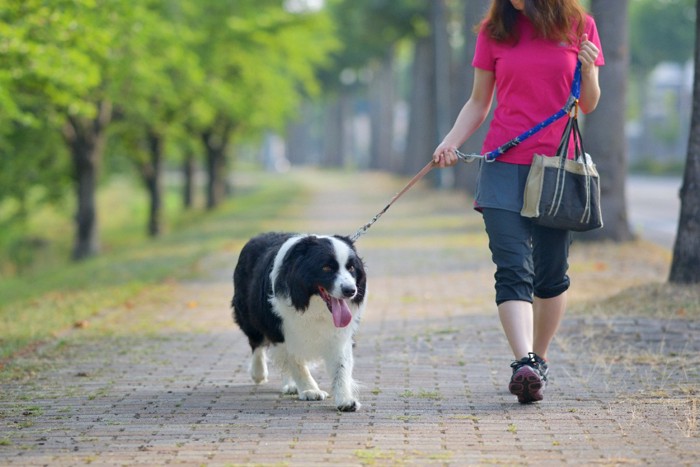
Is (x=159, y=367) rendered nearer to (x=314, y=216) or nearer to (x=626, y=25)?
(x=626, y=25)

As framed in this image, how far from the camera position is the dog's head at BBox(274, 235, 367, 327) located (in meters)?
5.92

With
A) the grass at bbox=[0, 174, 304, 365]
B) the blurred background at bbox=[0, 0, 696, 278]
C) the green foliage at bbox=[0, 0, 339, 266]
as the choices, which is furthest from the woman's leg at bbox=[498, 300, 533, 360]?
the green foliage at bbox=[0, 0, 339, 266]

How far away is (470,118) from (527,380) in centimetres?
156

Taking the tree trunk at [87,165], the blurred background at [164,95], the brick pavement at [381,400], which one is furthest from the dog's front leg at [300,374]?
the tree trunk at [87,165]

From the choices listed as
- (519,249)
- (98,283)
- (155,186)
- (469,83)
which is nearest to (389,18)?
(155,186)

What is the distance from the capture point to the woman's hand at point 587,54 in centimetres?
586

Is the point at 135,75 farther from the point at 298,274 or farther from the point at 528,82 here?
the point at 528,82

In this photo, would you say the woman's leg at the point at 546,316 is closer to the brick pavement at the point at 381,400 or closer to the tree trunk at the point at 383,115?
the brick pavement at the point at 381,400

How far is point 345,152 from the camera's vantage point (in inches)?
3125

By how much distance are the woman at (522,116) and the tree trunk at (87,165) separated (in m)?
18.5

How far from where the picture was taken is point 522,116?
238 inches

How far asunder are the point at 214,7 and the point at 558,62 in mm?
24499

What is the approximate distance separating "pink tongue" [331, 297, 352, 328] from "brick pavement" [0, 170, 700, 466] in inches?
20.1

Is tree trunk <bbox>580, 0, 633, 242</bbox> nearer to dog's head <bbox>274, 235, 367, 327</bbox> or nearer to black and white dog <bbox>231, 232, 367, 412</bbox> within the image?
black and white dog <bbox>231, 232, 367, 412</bbox>
